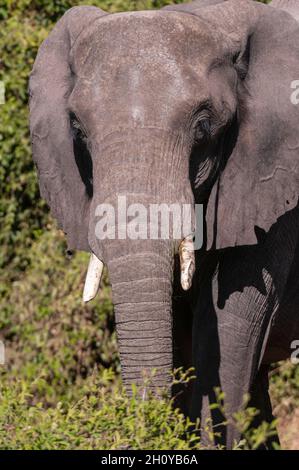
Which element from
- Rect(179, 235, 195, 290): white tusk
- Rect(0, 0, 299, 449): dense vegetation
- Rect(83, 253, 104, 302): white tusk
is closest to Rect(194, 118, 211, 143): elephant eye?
Rect(179, 235, 195, 290): white tusk

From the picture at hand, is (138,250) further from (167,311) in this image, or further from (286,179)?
(286,179)

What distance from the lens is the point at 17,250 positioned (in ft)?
28.3

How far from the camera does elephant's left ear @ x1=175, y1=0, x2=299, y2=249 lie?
5629 millimetres

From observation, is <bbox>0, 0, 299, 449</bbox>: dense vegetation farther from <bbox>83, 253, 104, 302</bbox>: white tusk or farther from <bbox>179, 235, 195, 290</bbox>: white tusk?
<bbox>179, 235, 195, 290</bbox>: white tusk

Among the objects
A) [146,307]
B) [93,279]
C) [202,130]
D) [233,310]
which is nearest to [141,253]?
[146,307]

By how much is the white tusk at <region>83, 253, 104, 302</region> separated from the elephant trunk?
0.25 metres

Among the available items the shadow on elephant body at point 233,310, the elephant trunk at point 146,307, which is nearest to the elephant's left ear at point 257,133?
the shadow on elephant body at point 233,310

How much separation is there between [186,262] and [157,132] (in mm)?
401

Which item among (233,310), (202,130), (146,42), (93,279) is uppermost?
(146,42)

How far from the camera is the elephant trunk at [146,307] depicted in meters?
5.05

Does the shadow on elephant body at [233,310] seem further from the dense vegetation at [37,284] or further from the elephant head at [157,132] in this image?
the dense vegetation at [37,284]

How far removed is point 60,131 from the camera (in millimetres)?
5809

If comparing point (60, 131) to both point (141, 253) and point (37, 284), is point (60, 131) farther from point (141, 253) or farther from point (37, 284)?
point (37, 284)
